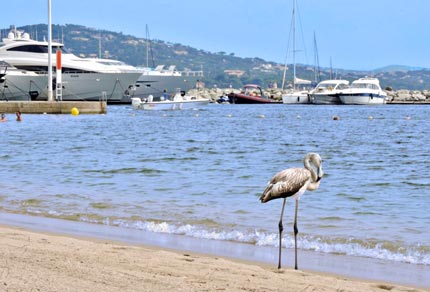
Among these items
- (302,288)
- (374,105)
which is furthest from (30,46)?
(302,288)

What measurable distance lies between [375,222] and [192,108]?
2411 inches

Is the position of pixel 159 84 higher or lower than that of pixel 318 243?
higher

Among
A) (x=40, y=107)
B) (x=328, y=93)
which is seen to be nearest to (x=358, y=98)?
(x=328, y=93)

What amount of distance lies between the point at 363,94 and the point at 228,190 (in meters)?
75.0

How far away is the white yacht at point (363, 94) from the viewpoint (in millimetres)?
87750

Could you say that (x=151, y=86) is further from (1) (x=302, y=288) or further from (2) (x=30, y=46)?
(1) (x=302, y=288)

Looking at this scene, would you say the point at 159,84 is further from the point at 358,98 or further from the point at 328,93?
the point at 358,98

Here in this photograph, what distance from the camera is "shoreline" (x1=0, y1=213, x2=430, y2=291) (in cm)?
645

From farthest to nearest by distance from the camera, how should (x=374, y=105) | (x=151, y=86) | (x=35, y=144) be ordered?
(x=374, y=105)
(x=151, y=86)
(x=35, y=144)

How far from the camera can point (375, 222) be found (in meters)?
11.1

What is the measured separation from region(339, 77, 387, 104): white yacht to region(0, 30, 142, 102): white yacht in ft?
76.5

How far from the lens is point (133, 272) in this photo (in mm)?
6645

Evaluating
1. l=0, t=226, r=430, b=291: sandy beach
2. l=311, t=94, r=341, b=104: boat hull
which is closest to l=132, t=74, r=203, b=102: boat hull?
l=311, t=94, r=341, b=104: boat hull

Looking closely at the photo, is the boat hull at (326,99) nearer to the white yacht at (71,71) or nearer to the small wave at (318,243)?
the white yacht at (71,71)
